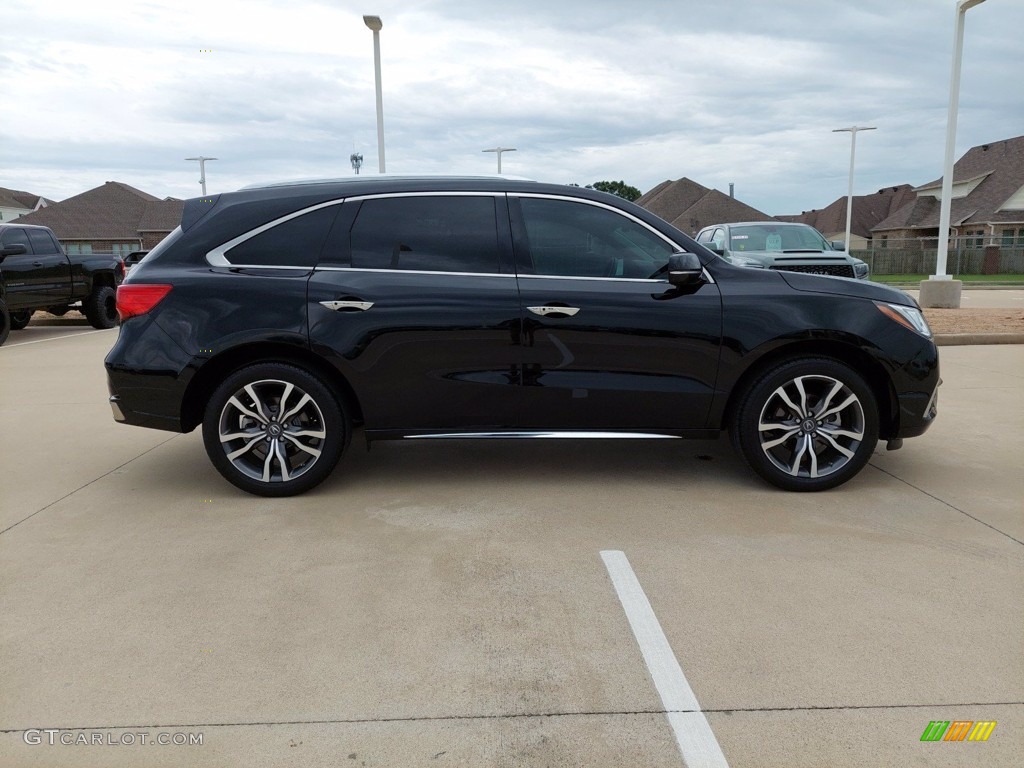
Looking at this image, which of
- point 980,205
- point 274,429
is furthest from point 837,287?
point 980,205

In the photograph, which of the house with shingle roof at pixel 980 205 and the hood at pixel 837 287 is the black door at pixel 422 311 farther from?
the house with shingle roof at pixel 980 205

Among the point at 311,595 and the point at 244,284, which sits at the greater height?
the point at 244,284

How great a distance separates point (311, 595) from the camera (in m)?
3.34

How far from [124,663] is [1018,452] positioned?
5.62 meters

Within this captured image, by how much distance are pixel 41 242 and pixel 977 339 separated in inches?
591

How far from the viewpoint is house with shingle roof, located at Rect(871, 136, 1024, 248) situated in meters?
46.9

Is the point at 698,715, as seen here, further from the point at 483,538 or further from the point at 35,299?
the point at 35,299

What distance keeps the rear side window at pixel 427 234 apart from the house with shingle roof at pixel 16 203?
8039 cm

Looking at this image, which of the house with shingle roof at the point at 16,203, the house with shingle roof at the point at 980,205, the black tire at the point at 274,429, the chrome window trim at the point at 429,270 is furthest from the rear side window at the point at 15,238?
the house with shingle roof at the point at 16,203

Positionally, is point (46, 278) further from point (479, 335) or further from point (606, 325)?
point (606, 325)

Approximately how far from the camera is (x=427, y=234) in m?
4.58

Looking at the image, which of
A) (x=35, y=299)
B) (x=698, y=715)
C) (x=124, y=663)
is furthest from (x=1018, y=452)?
(x=35, y=299)

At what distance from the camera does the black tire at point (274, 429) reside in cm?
449

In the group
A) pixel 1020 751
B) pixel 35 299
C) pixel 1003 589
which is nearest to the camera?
pixel 1020 751
